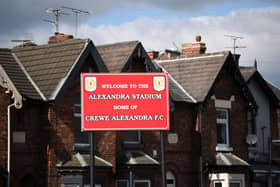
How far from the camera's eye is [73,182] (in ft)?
103

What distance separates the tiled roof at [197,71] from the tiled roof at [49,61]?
7.28 metres

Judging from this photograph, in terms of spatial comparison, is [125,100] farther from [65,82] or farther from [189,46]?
[189,46]

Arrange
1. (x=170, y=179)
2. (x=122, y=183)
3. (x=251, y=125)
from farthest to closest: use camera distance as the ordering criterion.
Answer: (x=251, y=125), (x=170, y=179), (x=122, y=183)

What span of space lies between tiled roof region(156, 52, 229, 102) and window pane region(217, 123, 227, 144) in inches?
81.3

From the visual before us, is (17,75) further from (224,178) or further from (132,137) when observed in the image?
(224,178)

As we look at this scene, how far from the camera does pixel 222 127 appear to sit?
38812mm

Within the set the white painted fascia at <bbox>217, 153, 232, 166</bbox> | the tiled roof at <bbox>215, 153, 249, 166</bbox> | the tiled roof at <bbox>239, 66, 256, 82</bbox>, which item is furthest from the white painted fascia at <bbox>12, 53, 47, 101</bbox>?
the tiled roof at <bbox>239, 66, 256, 82</bbox>

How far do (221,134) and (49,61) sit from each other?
32.8ft

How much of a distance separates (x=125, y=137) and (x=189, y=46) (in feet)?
27.3

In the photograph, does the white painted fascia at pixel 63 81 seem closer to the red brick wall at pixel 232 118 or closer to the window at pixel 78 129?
the window at pixel 78 129

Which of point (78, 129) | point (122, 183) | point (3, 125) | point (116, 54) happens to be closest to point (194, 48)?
point (116, 54)

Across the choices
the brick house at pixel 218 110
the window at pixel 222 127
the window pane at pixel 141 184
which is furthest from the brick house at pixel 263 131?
the window pane at pixel 141 184

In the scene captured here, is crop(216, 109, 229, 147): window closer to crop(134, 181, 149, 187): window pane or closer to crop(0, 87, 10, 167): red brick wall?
crop(134, 181, 149, 187): window pane

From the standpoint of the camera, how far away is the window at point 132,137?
34500 mm
